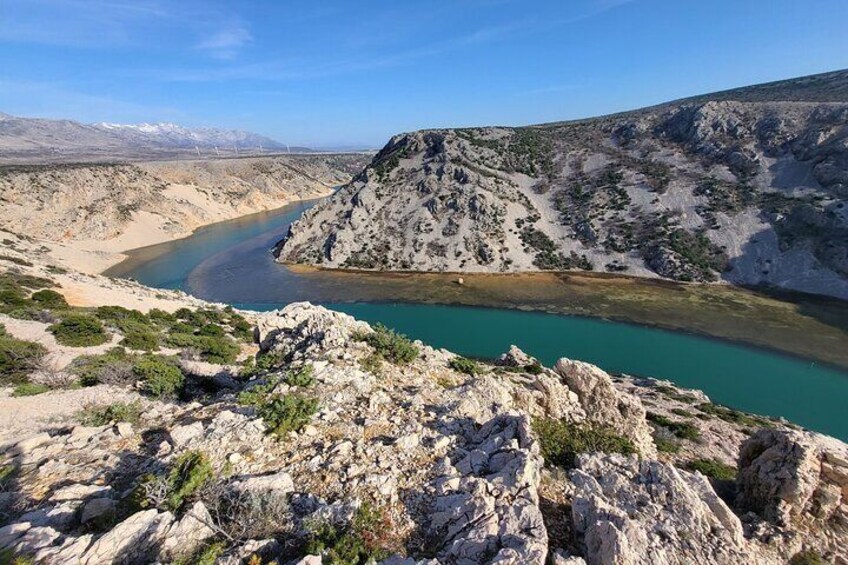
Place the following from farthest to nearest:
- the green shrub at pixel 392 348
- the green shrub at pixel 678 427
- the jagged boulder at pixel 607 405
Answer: the green shrub at pixel 678 427 → the green shrub at pixel 392 348 → the jagged boulder at pixel 607 405

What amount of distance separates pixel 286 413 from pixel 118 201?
131m

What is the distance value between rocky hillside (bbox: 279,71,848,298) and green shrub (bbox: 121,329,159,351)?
58640 mm

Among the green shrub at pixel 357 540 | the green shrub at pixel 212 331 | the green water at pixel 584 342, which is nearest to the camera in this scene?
the green shrub at pixel 357 540

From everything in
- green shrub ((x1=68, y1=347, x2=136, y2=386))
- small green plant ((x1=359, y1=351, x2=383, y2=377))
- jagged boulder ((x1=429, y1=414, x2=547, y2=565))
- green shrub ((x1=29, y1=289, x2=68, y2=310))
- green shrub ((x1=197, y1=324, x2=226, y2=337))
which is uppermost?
jagged boulder ((x1=429, y1=414, x2=547, y2=565))

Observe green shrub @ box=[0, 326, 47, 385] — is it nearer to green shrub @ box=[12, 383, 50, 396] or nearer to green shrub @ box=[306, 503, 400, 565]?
green shrub @ box=[12, 383, 50, 396]

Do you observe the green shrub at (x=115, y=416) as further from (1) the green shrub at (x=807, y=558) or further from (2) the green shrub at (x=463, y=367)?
(1) the green shrub at (x=807, y=558)

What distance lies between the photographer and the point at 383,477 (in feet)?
32.2

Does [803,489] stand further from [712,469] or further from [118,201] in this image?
[118,201]

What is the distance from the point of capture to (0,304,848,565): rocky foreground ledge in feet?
25.9

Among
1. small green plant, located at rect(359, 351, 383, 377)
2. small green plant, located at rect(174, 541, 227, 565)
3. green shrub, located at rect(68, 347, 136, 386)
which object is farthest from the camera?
green shrub, located at rect(68, 347, 136, 386)

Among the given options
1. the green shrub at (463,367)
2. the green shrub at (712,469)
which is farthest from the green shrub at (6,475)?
the green shrub at (712,469)

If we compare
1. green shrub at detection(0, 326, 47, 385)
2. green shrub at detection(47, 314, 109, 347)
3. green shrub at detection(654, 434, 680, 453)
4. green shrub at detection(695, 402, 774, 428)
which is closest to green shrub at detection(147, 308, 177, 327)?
green shrub at detection(47, 314, 109, 347)

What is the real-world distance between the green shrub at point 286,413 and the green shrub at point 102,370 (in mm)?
12215

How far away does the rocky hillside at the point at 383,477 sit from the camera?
7941mm
